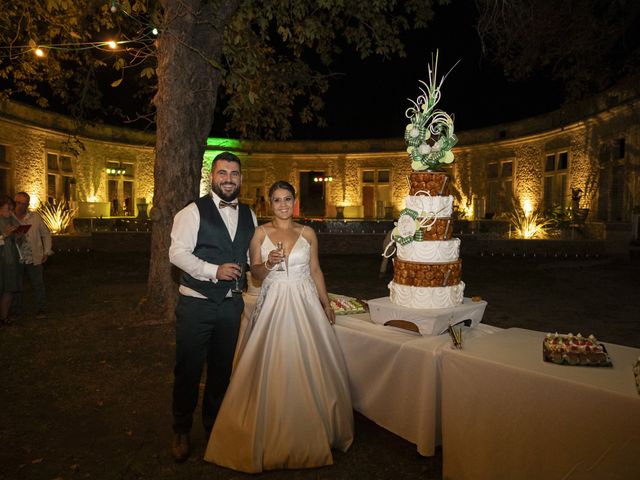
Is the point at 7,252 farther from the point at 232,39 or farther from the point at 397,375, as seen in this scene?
the point at 397,375

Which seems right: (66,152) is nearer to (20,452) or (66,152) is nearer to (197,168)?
(197,168)

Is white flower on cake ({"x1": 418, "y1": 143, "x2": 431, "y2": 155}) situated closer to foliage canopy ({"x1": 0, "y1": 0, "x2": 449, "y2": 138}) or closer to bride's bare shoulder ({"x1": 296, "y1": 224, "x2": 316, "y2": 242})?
bride's bare shoulder ({"x1": 296, "y1": 224, "x2": 316, "y2": 242})

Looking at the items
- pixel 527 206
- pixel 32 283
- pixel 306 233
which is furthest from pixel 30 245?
pixel 527 206

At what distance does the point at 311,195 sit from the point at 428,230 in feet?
95.2

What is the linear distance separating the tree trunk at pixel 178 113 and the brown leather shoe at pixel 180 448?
3708mm

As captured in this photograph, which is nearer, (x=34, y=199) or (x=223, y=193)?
(x=223, y=193)

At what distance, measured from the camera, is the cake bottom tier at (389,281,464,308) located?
337cm

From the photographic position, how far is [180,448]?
311 cm

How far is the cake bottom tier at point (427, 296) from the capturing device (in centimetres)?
337

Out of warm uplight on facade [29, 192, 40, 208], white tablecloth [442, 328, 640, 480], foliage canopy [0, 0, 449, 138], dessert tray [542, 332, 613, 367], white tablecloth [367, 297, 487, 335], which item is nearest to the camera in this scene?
white tablecloth [442, 328, 640, 480]

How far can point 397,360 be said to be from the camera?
10.6 ft

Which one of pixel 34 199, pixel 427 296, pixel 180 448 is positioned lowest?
pixel 180 448

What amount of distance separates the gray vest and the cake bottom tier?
1244 millimetres

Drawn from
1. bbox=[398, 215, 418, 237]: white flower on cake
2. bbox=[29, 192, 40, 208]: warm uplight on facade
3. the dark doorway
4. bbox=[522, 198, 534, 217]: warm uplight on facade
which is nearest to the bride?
bbox=[398, 215, 418, 237]: white flower on cake
